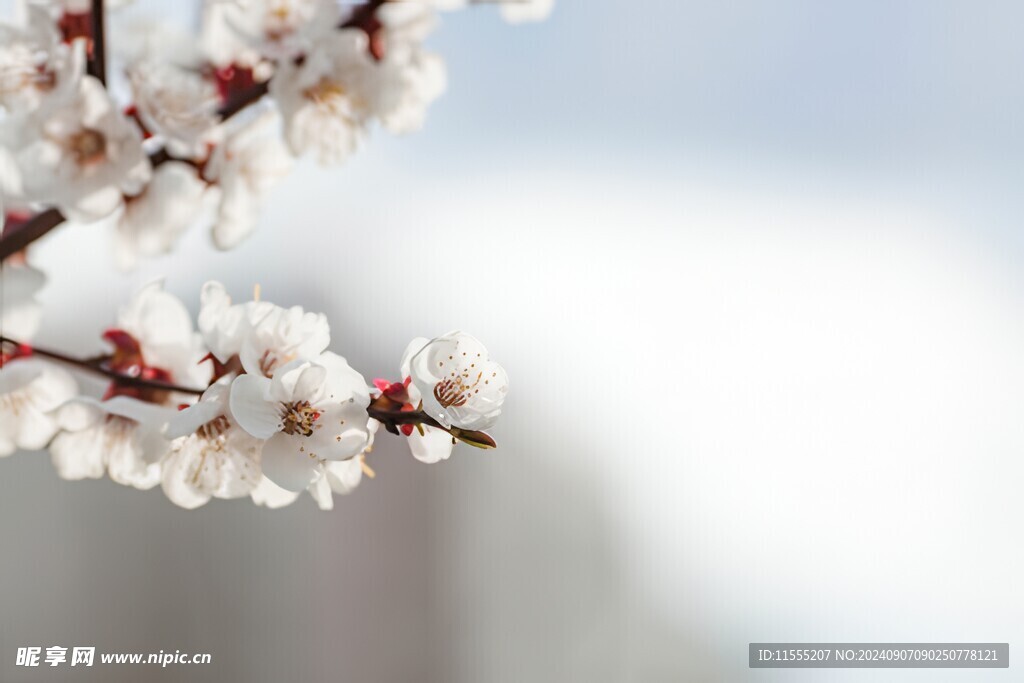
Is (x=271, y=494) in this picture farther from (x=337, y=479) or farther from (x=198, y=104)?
(x=198, y=104)

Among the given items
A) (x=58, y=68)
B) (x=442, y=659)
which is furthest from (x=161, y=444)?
(x=442, y=659)

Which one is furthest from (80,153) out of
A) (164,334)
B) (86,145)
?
(164,334)

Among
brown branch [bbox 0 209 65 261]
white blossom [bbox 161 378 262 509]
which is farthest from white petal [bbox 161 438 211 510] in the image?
brown branch [bbox 0 209 65 261]

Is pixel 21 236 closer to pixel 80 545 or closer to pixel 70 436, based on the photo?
pixel 70 436

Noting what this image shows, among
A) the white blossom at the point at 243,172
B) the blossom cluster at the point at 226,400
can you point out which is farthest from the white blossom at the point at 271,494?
the white blossom at the point at 243,172

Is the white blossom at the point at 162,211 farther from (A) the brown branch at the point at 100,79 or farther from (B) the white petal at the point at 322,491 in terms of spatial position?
(B) the white petal at the point at 322,491

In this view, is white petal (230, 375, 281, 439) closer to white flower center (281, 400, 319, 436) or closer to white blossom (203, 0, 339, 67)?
white flower center (281, 400, 319, 436)
